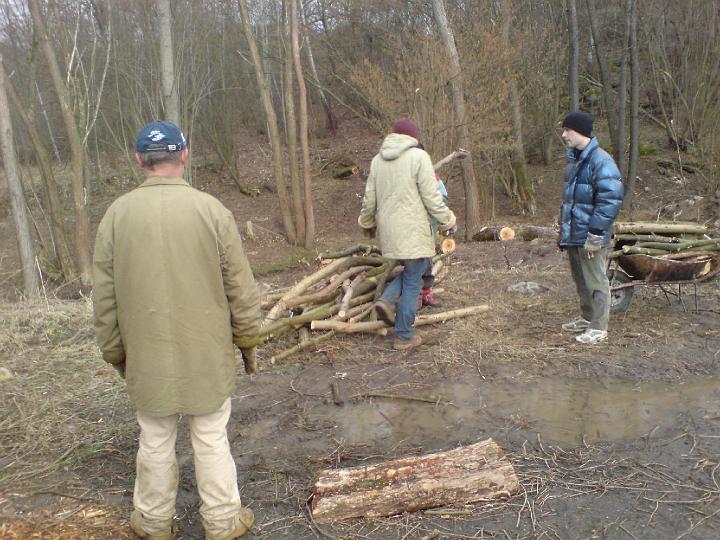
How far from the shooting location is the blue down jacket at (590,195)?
208 inches

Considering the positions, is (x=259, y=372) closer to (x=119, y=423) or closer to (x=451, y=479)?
(x=119, y=423)

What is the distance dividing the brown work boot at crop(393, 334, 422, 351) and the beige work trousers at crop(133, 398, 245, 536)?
107 inches

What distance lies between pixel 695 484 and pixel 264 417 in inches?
112

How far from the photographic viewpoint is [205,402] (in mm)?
3123

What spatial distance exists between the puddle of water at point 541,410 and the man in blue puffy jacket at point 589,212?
0.87 m

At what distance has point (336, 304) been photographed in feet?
21.0

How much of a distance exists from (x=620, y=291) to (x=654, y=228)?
2.39 ft

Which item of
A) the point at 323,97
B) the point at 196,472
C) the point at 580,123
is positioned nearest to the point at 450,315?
the point at 580,123

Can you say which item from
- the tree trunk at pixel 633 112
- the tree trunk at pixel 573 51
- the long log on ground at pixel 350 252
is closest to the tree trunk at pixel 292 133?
the tree trunk at pixel 573 51

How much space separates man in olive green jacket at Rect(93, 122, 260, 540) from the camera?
9.82 feet

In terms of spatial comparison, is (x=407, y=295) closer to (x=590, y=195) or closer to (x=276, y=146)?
(x=590, y=195)

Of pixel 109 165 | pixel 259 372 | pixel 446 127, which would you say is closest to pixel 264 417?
pixel 259 372

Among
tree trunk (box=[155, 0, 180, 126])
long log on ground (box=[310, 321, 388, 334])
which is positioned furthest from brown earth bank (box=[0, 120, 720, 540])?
tree trunk (box=[155, 0, 180, 126])

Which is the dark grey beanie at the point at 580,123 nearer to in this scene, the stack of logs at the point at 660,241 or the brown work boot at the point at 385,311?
the stack of logs at the point at 660,241
